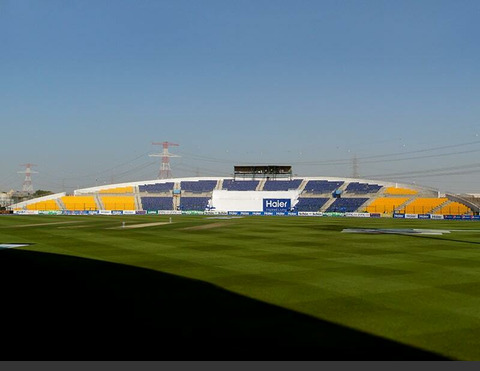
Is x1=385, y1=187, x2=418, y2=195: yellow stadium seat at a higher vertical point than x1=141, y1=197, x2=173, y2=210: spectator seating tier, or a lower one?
higher

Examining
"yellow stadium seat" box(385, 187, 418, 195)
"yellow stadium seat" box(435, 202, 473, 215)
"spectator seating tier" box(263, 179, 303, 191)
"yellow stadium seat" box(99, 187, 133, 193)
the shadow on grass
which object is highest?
"spectator seating tier" box(263, 179, 303, 191)

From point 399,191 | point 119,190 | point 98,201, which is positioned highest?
point 119,190

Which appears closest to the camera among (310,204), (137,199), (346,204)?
(346,204)

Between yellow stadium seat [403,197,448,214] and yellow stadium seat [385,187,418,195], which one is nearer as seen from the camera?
yellow stadium seat [403,197,448,214]

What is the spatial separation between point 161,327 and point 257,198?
10789cm

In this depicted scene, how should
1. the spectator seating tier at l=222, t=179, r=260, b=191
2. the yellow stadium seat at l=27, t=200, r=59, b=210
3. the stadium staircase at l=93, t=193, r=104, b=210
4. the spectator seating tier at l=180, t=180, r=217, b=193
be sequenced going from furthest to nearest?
the spectator seating tier at l=180, t=180, r=217, b=193 < the spectator seating tier at l=222, t=179, r=260, b=191 < the stadium staircase at l=93, t=193, r=104, b=210 < the yellow stadium seat at l=27, t=200, r=59, b=210

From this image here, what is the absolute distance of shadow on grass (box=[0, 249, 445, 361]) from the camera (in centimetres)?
939

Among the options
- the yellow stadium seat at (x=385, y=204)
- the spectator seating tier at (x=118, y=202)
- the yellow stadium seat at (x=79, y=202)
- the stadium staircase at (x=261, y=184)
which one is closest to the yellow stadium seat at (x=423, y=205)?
the yellow stadium seat at (x=385, y=204)

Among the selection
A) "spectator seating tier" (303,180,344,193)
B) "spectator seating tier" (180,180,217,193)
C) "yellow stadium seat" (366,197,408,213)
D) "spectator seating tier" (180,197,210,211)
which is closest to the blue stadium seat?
"spectator seating tier" (303,180,344,193)

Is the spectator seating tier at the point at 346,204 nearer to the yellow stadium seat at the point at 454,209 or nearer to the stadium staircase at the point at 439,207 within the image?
the stadium staircase at the point at 439,207

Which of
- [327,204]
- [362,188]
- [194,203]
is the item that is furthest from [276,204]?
[362,188]

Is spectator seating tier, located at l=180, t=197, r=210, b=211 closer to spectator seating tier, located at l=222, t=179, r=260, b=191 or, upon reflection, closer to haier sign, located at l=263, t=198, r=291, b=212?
spectator seating tier, located at l=222, t=179, r=260, b=191

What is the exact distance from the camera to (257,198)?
11900cm

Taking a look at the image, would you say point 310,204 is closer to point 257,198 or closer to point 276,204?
point 276,204
